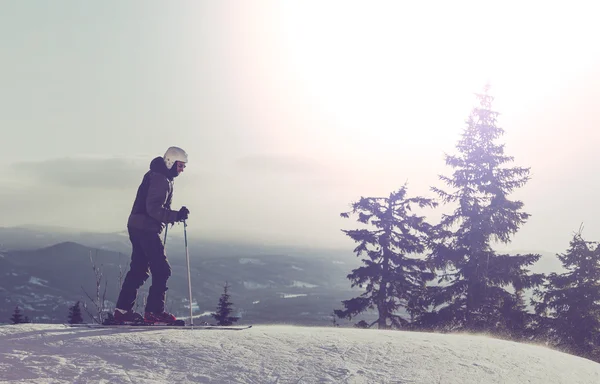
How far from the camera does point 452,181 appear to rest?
24797mm

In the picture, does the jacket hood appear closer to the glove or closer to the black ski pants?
the glove

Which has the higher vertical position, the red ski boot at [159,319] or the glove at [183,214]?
the glove at [183,214]

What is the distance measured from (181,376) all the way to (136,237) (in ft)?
10.7

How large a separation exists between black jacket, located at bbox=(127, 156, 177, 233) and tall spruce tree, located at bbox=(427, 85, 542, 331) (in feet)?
59.6

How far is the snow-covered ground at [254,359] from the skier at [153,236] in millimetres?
669

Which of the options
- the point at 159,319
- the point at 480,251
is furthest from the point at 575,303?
the point at 159,319

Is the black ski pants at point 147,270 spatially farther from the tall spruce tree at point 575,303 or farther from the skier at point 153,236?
the tall spruce tree at point 575,303

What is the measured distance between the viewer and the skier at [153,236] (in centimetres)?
800

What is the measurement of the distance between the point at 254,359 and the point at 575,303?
859 inches

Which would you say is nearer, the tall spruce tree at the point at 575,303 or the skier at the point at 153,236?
the skier at the point at 153,236

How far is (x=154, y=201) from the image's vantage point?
7.88 meters

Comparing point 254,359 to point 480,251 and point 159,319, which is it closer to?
point 159,319

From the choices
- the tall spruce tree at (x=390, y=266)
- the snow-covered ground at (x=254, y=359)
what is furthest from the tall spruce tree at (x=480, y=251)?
the snow-covered ground at (x=254, y=359)

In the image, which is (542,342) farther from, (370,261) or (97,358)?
(97,358)
